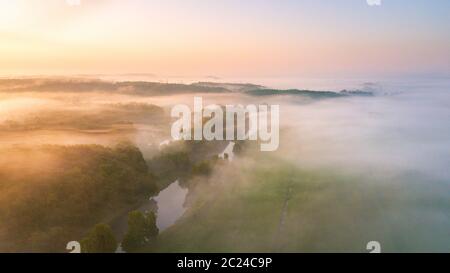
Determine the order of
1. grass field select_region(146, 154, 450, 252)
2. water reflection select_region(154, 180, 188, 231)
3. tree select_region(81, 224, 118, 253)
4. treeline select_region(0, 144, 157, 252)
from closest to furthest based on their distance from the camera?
grass field select_region(146, 154, 450, 252) < tree select_region(81, 224, 118, 253) < treeline select_region(0, 144, 157, 252) < water reflection select_region(154, 180, 188, 231)

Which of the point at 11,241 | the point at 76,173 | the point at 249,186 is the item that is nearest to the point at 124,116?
the point at 76,173

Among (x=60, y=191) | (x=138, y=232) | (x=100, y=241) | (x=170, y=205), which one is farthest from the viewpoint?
(x=170, y=205)

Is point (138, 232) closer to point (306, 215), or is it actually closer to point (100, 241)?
point (100, 241)

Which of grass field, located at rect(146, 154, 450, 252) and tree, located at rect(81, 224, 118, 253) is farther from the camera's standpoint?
tree, located at rect(81, 224, 118, 253)

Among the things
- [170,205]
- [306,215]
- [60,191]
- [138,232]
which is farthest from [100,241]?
[306,215]

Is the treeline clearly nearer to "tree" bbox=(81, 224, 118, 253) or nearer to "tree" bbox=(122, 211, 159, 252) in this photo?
"tree" bbox=(81, 224, 118, 253)

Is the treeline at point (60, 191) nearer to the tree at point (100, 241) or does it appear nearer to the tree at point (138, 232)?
the tree at point (100, 241)

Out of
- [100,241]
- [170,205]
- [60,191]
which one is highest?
[60,191]
